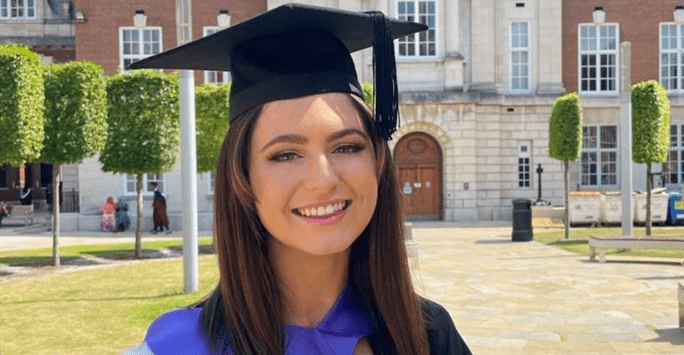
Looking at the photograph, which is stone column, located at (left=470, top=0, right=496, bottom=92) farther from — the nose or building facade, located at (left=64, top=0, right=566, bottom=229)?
the nose

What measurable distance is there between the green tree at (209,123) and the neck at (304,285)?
16.7 meters

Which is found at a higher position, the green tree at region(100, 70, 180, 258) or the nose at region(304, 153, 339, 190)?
the green tree at region(100, 70, 180, 258)

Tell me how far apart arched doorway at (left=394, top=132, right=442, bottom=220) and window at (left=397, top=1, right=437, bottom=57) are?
2.79 meters

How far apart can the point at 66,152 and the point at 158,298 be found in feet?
19.5

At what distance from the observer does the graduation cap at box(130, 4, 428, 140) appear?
1.83 m

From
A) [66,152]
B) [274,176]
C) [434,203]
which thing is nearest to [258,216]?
[274,176]

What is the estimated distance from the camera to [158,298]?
10.2 meters

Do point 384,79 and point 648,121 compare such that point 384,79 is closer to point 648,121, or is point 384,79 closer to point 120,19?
point 648,121

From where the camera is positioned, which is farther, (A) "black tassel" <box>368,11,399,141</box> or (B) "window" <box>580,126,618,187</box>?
(B) "window" <box>580,126,618,187</box>

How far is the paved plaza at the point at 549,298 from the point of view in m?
7.60

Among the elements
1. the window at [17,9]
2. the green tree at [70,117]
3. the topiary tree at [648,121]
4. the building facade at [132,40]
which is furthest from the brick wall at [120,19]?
the topiary tree at [648,121]

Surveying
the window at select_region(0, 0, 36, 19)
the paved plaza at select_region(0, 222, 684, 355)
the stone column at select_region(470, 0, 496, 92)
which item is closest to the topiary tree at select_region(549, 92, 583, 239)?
the paved plaza at select_region(0, 222, 684, 355)

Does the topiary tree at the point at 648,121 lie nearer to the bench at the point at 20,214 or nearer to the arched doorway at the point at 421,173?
the arched doorway at the point at 421,173

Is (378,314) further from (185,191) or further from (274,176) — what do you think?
(185,191)
